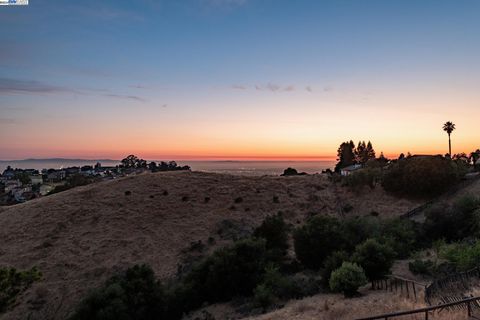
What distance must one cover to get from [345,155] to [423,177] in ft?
185

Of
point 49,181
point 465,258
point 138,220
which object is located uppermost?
point 465,258

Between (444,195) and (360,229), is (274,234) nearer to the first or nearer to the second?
(360,229)

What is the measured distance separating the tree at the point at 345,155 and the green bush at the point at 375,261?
84510mm

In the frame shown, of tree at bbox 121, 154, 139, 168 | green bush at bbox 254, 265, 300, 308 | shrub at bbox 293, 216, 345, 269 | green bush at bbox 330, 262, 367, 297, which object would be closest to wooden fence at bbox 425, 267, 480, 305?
green bush at bbox 330, 262, 367, 297

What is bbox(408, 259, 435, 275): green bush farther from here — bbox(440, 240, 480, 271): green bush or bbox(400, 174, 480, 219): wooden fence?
bbox(400, 174, 480, 219): wooden fence

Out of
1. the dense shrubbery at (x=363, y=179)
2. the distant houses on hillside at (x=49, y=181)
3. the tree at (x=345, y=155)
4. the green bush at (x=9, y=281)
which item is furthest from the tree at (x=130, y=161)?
the green bush at (x=9, y=281)

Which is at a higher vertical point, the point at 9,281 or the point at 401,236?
the point at 9,281

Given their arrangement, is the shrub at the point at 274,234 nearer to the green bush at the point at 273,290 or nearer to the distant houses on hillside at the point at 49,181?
the green bush at the point at 273,290

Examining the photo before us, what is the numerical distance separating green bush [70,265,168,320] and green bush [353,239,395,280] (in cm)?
1253

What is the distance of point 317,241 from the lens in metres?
28.3

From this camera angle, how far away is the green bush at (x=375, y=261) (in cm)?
2055

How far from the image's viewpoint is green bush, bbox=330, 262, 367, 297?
59.4 feet

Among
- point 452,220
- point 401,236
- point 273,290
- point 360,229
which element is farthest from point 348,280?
point 452,220

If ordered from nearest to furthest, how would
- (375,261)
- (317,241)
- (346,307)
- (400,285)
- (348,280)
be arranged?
1. (346,307)
2. (348,280)
3. (400,285)
4. (375,261)
5. (317,241)
